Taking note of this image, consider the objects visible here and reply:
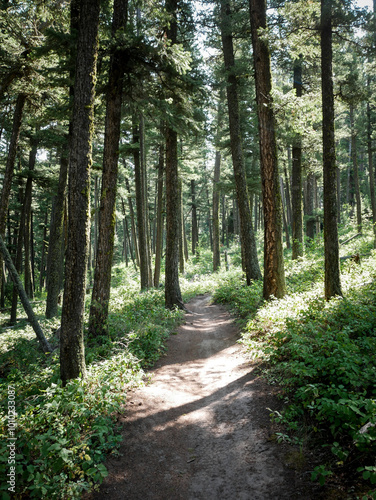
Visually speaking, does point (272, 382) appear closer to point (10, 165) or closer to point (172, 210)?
point (172, 210)

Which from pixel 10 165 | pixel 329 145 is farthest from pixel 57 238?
pixel 329 145

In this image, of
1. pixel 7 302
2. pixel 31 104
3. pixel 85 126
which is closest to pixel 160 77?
pixel 85 126

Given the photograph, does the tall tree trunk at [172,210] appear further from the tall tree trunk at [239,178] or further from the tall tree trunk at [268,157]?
the tall tree trunk at [268,157]

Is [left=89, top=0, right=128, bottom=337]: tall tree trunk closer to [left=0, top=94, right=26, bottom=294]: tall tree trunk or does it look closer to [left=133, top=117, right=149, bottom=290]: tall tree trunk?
[left=0, top=94, right=26, bottom=294]: tall tree trunk

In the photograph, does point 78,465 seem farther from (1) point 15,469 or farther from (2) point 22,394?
(2) point 22,394

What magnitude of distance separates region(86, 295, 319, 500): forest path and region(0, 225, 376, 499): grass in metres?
0.26

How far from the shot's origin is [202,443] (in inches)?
164

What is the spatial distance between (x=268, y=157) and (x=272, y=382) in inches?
254

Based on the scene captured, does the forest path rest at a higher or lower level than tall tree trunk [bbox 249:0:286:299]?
lower

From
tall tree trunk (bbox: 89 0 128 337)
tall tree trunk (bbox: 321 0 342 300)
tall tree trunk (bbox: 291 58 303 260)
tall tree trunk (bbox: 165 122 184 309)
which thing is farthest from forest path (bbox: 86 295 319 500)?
tall tree trunk (bbox: 291 58 303 260)

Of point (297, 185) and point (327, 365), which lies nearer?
point (327, 365)

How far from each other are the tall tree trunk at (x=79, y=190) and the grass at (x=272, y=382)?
594 millimetres

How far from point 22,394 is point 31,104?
36.0 ft

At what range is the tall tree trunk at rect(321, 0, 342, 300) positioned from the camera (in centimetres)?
741
